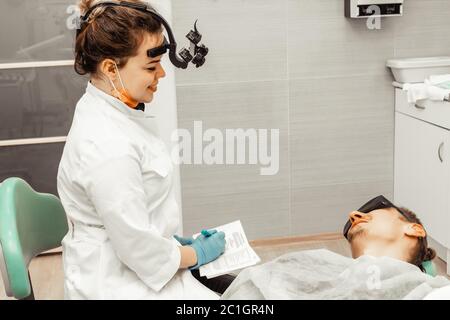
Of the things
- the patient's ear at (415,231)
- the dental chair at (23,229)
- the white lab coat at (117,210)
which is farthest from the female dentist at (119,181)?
the patient's ear at (415,231)

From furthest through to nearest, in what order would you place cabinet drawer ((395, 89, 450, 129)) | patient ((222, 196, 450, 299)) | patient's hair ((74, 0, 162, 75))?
cabinet drawer ((395, 89, 450, 129)), patient's hair ((74, 0, 162, 75)), patient ((222, 196, 450, 299))

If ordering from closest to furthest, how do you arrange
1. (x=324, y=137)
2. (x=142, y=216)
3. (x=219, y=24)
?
(x=142, y=216), (x=219, y=24), (x=324, y=137)

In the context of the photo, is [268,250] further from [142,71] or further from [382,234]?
[142,71]

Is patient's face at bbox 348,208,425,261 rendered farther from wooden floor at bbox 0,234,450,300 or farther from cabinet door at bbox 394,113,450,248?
wooden floor at bbox 0,234,450,300

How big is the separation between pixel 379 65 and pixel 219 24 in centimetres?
81

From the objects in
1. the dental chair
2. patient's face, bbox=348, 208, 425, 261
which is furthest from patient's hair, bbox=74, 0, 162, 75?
patient's face, bbox=348, 208, 425, 261

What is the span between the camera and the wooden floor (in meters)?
2.86

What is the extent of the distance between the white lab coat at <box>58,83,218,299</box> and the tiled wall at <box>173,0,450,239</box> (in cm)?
141

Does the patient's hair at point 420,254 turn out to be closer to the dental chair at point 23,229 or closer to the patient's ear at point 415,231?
the patient's ear at point 415,231

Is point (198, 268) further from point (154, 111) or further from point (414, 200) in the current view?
point (414, 200)

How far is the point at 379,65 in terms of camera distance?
9.73ft

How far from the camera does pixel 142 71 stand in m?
1.47

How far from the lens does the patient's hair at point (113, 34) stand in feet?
4.58
